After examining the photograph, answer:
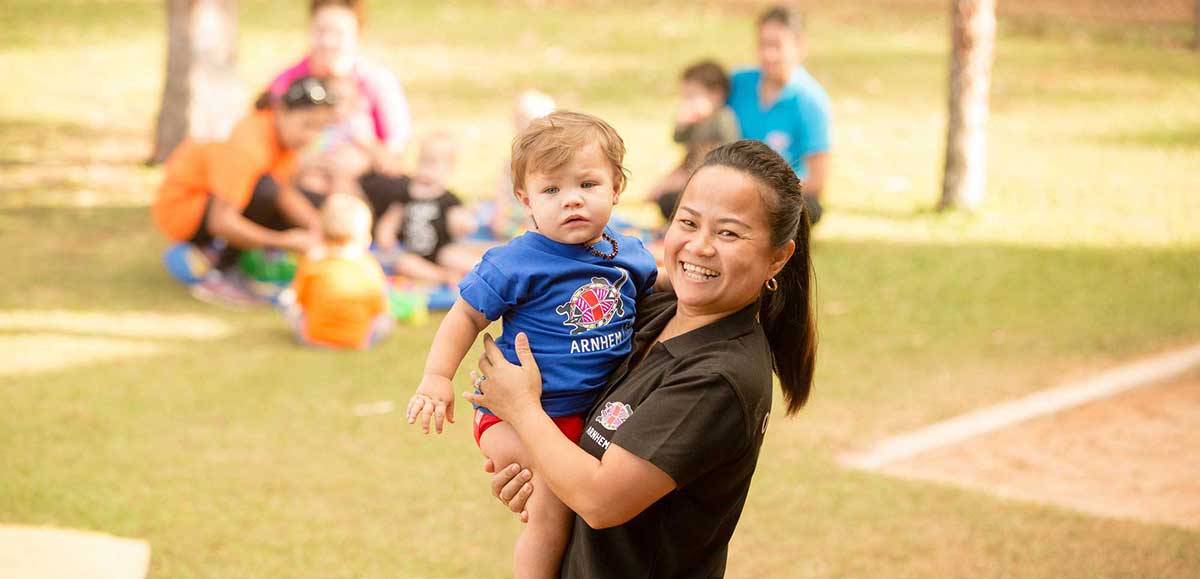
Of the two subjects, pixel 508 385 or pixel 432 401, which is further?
pixel 432 401

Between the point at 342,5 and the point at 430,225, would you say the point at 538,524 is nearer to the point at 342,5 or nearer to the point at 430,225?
the point at 430,225

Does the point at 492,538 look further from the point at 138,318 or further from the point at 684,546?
the point at 138,318

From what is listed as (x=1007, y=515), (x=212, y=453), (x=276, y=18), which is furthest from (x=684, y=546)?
(x=276, y=18)

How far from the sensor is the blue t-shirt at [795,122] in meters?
8.43

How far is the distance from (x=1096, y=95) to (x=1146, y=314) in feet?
23.2

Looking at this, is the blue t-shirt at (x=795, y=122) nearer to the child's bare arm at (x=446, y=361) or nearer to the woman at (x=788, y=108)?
the woman at (x=788, y=108)

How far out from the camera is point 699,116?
8484 mm

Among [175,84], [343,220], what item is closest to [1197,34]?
[175,84]

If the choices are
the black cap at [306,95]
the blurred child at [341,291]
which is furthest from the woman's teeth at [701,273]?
the black cap at [306,95]

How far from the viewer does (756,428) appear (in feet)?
8.67

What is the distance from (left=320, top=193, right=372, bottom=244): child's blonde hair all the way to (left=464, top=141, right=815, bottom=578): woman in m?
4.45

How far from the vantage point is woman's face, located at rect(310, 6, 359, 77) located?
841 cm

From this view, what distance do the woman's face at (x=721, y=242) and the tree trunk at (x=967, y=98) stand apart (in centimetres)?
727

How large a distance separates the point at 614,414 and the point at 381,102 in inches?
253
